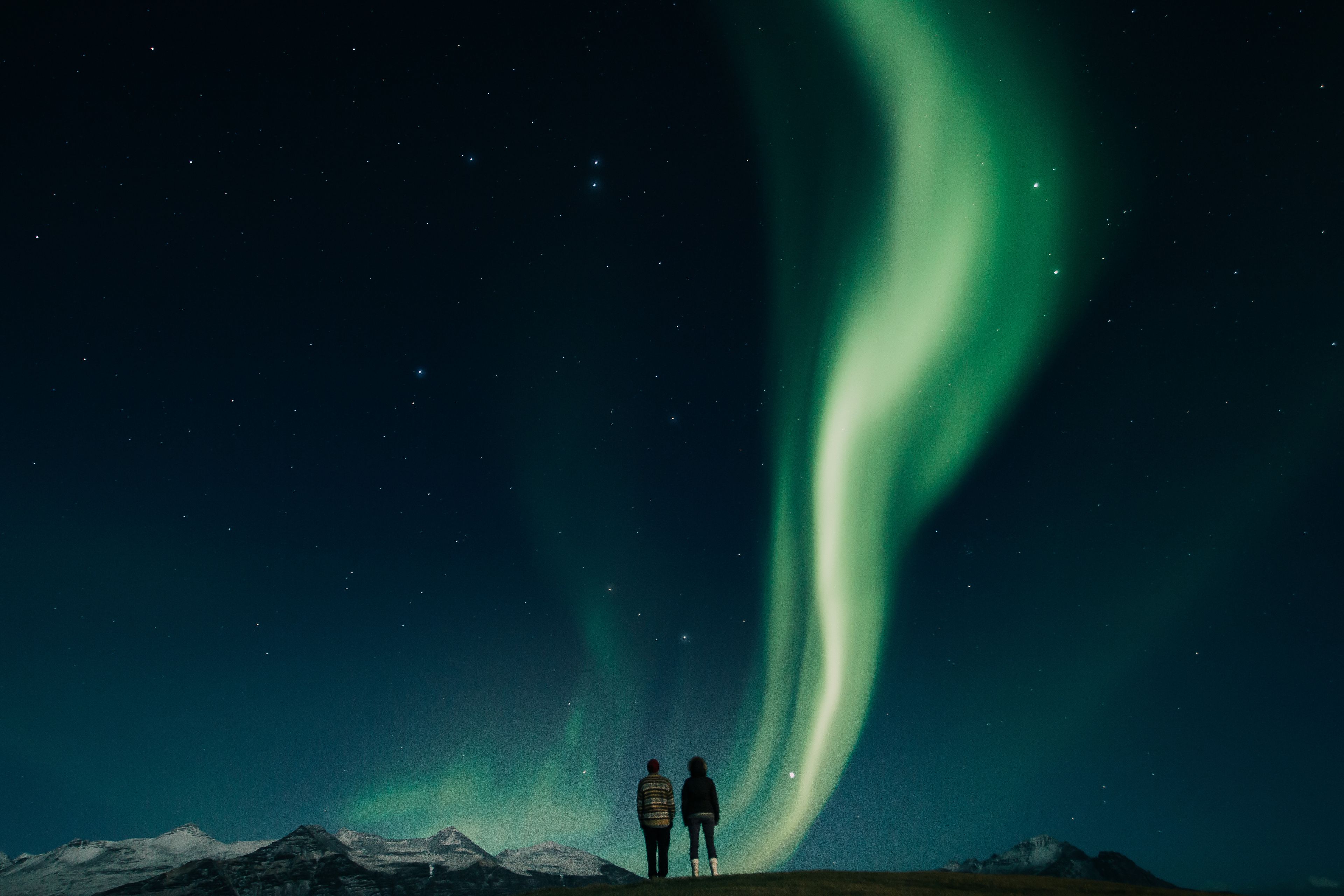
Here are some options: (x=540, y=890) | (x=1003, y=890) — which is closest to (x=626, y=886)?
(x=540, y=890)

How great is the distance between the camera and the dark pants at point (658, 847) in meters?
13.6

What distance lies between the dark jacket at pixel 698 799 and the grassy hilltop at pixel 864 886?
1.12 meters

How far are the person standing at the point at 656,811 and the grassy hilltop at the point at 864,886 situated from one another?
1.98 ft

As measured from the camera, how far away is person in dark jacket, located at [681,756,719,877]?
1393 centimetres

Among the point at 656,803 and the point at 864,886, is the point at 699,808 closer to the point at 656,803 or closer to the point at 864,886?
the point at 656,803

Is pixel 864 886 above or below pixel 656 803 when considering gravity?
below

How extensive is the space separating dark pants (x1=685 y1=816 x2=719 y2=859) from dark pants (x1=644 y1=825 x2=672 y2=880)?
0.41 metres

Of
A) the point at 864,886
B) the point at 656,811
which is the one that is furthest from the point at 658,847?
the point at 864,886

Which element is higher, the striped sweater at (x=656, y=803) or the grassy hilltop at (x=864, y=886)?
the striped sweater at (x=656, y=803)

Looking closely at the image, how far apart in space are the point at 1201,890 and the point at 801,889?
9528 millimetres

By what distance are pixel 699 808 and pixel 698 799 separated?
16cm

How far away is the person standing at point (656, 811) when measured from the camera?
1355 centimetres

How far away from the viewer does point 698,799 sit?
1394 centimetres

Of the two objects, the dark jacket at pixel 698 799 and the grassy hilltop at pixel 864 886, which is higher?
the dark jacket at pixel 698 799
